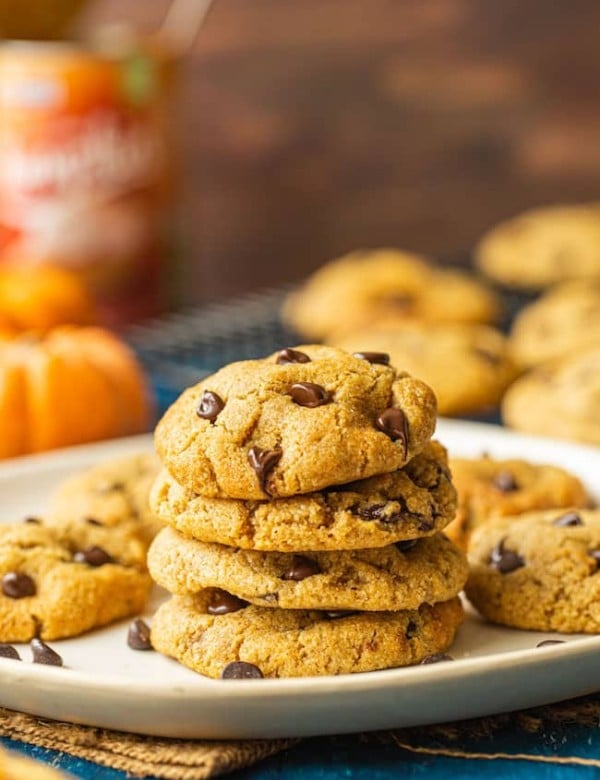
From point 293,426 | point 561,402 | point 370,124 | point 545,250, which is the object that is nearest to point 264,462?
point 293,426

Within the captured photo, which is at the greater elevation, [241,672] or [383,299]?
[241,672]

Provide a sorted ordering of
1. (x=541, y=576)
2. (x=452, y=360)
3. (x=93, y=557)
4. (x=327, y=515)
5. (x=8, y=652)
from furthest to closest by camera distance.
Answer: (x=452, y=360) < (x=93, y=557) < (x=541, y=576) < (x=8, y=652) < (x=327, y=515)

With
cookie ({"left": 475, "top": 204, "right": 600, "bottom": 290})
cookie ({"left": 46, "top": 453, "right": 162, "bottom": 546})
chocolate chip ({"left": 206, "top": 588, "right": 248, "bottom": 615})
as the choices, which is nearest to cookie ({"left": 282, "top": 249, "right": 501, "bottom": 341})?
cookie ({"left": 475, "top": 204, "right": 600, "bottom": 290})

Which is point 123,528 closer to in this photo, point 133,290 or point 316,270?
point 133,290

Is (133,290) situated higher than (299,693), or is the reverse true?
(299,693)

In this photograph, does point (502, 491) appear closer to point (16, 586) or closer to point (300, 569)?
point (300, 569)

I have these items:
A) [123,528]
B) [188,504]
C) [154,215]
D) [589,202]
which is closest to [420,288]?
[154,215]
